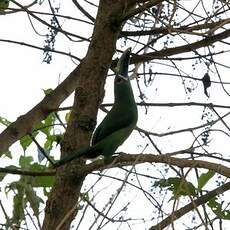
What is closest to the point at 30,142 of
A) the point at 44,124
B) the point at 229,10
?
the point at 44,124

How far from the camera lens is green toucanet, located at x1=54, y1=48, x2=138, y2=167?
63.2 inches

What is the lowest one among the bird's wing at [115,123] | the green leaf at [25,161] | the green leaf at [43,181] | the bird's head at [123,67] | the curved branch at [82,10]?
the bird's wing at [115,123]

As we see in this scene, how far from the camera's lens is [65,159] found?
1575 mm

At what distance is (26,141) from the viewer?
2213 millimetres

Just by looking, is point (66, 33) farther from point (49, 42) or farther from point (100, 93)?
point (100, 93)

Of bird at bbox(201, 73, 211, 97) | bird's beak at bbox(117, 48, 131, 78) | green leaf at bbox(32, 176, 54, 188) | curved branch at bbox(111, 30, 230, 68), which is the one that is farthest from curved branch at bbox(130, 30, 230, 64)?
green leaf at bbox(32, 176, 54, 188)

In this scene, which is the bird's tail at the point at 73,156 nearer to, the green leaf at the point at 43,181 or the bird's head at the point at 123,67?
the bird's head at the point at 123,67

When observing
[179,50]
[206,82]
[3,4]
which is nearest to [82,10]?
[3,4]

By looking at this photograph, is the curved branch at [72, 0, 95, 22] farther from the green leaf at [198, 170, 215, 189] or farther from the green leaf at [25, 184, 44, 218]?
the green leaf at [198, 170, 215, 189]

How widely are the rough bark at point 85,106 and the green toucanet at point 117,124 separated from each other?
0.22 feet

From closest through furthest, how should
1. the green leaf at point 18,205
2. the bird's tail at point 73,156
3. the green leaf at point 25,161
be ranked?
1. the bird's tail at point 73,156
2. the green leaf at point 18,205
3. the green leaf at point 25,161

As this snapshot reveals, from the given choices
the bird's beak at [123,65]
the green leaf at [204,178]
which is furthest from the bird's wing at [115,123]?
the green leaf at [204,178]

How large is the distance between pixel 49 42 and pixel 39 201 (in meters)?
0.64

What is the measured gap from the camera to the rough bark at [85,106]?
1.64m
